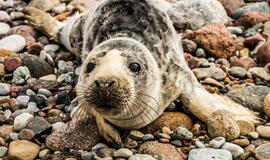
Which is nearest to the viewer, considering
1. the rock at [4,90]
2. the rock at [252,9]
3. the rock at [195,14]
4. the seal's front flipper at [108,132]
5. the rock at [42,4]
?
the seal's front flipper at [108,132]

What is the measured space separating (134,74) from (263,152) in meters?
1.25

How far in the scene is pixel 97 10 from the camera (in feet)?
20.2

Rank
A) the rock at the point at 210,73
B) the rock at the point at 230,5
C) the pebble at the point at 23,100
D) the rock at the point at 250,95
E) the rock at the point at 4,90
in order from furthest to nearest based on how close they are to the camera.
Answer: the rock at the point at 230,5 < the rock at the point at 210,73 < the rock at the point at 4,90 < the pebble at the point at 23,100 < the rock at the point at 250,95

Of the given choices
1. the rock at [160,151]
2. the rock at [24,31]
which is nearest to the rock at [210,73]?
the rock at [160,151]

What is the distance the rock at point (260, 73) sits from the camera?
6.32 metres

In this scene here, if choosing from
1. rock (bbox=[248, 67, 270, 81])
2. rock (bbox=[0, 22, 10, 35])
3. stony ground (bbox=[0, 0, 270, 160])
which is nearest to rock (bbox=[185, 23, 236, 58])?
stony ground (bbox=[0, 0, 270, 160])

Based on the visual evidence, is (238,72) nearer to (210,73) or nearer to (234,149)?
(210,73)

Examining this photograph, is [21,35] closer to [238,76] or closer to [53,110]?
[53,110]

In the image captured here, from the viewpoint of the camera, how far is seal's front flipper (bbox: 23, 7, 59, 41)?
7.42 metres

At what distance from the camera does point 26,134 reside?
5203 millimetres

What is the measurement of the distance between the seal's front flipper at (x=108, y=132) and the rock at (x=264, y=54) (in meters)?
2.22

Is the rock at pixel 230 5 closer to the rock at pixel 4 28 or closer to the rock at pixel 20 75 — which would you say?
the rock at pixel 4 28

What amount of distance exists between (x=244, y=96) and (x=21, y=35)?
9.78 feet

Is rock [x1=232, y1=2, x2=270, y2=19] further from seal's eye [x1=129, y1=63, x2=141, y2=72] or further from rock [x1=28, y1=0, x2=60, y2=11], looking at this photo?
seal's eye [x1=129, y1=63, x2=141, y2=72]
